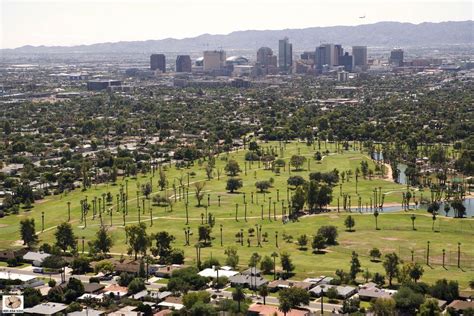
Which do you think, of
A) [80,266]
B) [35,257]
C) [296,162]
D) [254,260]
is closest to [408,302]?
[254,260]

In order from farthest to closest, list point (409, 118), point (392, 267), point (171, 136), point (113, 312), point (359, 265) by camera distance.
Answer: point (409, 118)
point (171, 136)
point (359, 265)
point (392, 267)
point (113, 312)

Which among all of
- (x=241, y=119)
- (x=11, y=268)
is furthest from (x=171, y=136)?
(x=11, y=268)

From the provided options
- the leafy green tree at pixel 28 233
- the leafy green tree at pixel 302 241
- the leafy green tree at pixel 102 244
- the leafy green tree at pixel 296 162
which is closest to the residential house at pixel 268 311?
the leafy green tree at pixel 302 241

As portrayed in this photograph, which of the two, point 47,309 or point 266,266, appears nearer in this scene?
point 47,309

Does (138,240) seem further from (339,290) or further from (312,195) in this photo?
(312,195)

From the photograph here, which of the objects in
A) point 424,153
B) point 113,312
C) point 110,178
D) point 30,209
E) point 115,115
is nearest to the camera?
point 113,312

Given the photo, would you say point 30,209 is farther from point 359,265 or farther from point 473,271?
point 473,271

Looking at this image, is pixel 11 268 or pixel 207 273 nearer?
pixel 207 273

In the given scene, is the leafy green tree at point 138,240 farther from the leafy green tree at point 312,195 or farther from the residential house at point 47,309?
the leafy green tree at point 312,195
